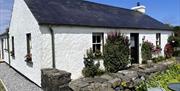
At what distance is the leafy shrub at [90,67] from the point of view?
11469 mm

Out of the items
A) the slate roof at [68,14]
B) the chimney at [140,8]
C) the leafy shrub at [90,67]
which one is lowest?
the leafy shrub at [90,67]

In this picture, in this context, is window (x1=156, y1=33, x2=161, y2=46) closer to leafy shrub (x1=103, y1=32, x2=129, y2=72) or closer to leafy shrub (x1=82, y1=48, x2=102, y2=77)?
leafy shrub (x1=103, y1=32, x2=129, y2=72)

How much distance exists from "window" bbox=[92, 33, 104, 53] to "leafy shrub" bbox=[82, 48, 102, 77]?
0.65 m

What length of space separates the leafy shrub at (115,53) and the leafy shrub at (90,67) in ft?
2.51

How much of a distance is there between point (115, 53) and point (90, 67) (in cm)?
162

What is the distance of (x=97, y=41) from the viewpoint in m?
12.7

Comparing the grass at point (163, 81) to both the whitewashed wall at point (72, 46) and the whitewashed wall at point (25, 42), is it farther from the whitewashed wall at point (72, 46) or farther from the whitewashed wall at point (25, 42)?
the whitewashed wall at point (25, 42)

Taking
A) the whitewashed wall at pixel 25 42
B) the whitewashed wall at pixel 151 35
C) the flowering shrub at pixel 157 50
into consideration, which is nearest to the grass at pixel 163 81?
the whitewashed wall at pixel 25 42

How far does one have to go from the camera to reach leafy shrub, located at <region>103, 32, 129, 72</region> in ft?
39.8

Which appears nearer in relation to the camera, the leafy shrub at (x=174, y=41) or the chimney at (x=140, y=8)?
the leafy shrub at (x=174, y=41)

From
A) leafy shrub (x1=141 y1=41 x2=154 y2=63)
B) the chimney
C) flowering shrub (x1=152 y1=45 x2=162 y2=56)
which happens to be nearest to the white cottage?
leafy shrub (x1=141 y1=41 x2=154 y2=63)

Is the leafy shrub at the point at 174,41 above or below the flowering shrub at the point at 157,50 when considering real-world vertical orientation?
above

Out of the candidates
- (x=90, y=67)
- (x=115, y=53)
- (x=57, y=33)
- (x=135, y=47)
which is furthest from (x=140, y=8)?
(x=57, y=33)

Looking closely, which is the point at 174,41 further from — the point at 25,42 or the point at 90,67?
the point at 25,42
